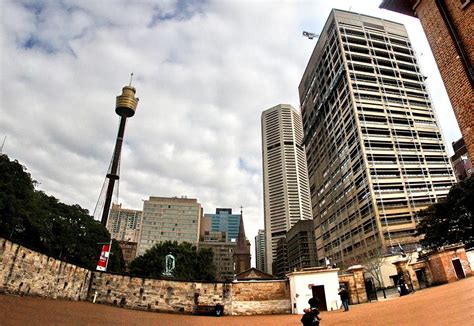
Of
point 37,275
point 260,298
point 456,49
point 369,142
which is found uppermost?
point 369,142

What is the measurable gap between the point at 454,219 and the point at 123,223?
607ft

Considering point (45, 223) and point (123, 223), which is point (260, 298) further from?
point (123, 223)

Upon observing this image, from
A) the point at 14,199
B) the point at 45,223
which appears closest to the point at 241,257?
the point at 45,223

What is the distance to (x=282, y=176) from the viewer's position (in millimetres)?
163750

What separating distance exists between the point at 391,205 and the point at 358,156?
1146 centimetres

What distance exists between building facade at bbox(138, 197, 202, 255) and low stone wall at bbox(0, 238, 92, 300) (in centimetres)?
10775

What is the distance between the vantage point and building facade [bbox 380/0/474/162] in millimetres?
6641

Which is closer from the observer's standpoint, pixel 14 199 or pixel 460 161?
Answer: pixel 14 199

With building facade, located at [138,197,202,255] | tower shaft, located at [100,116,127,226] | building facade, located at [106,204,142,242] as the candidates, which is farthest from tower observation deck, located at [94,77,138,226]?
building facade, located at [106,204,142,242]

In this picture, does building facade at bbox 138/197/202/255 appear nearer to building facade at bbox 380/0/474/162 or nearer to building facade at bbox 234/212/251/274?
building facade at bbox 234/212/251/274

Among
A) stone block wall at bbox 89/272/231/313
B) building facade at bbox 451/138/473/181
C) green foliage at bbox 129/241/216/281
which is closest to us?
stone block wall at bbox 89/272/231/313

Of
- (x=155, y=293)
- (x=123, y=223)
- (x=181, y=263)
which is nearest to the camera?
(x=155, y=293)

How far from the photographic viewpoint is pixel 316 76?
8444 cm

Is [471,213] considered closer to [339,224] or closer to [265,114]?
[339,224]
